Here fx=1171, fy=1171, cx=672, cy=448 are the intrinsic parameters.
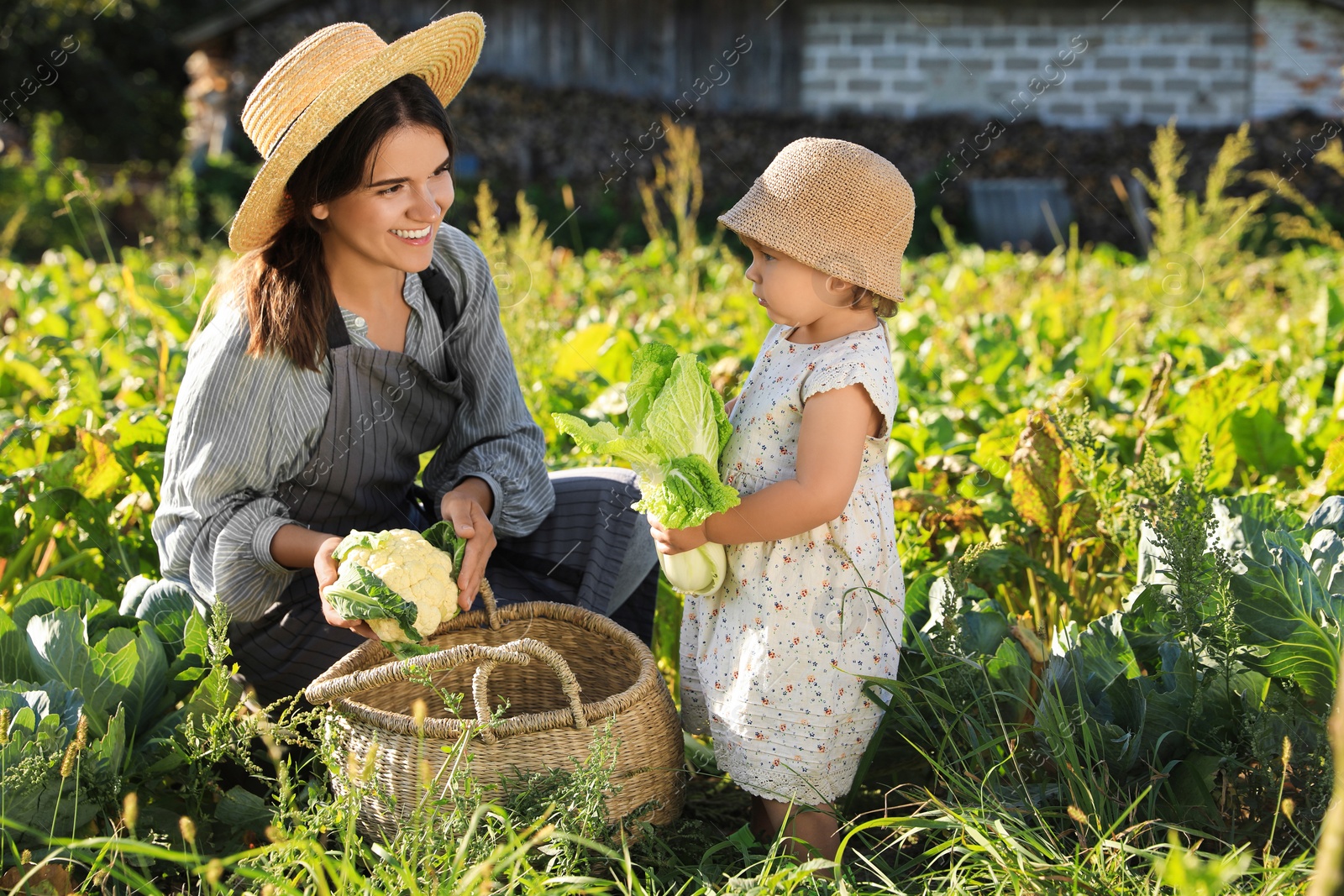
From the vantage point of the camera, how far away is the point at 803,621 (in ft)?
6.30

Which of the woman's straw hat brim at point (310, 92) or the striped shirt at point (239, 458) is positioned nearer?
the woman's straw hat brim at point (310, 92)

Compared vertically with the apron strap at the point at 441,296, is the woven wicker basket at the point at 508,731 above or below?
below

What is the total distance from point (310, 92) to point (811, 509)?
1154mm

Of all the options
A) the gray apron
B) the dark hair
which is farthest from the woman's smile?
the gray apron

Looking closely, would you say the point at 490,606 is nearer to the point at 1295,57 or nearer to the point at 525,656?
the point at 525,656

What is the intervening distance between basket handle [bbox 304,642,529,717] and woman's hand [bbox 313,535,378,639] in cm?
15

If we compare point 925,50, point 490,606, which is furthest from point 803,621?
point 925,50

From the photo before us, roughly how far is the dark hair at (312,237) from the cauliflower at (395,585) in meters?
0.42

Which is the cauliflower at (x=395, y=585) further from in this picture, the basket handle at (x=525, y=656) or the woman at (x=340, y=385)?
the basket handle at (x=525, y=656)

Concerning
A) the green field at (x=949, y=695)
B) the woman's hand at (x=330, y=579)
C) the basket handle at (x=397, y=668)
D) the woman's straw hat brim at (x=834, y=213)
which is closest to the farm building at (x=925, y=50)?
the green field at (x=949, y=695)

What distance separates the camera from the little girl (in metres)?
1.85

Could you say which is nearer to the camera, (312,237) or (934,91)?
(312,237)

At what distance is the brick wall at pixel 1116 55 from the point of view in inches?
501

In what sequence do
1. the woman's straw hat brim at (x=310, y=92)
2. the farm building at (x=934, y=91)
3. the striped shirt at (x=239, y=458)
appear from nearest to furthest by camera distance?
the woman's straw hat brim at (x=310, y=92) < the striped shirt at (x=239, y=458) < the farm building at (x=934, y=91)
